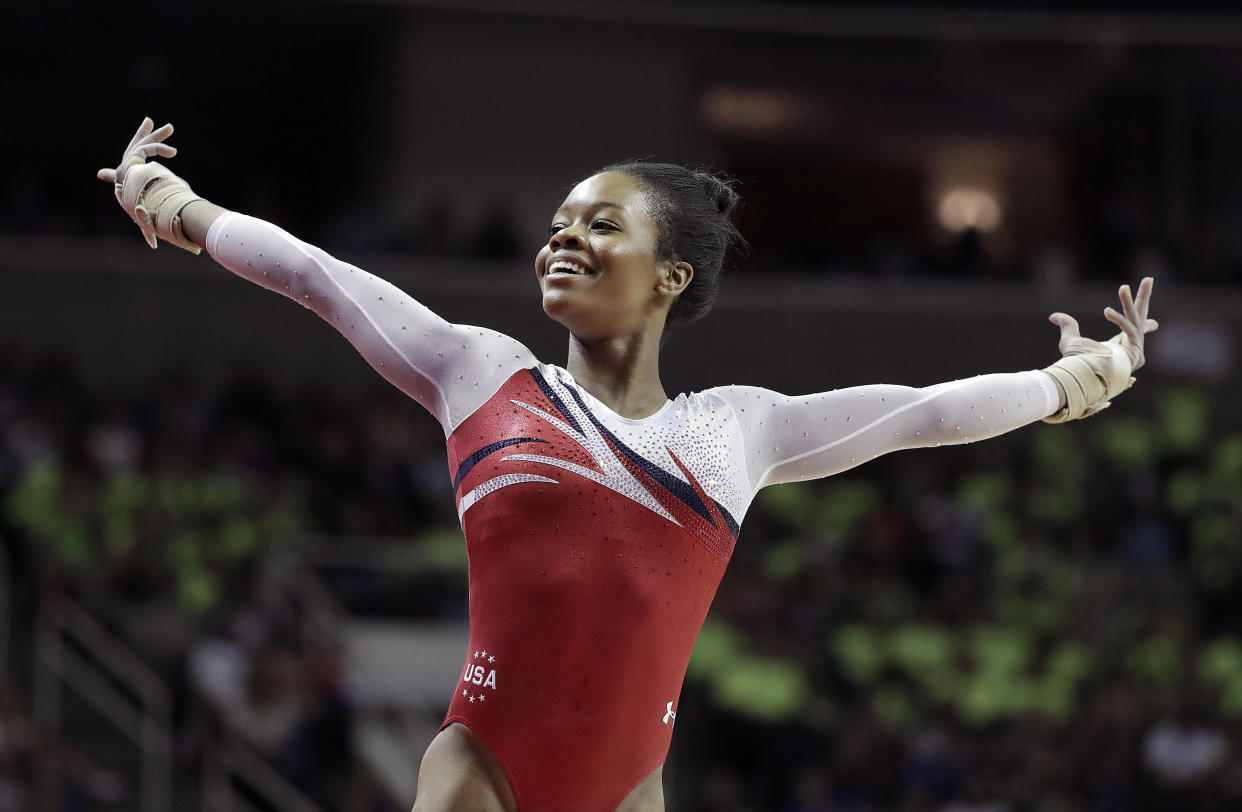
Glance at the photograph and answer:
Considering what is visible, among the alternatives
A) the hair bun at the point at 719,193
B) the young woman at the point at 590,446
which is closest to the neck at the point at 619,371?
the young woman at the point at 590,446

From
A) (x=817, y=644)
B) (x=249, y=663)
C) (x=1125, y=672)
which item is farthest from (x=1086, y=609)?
(x=249, y=663)

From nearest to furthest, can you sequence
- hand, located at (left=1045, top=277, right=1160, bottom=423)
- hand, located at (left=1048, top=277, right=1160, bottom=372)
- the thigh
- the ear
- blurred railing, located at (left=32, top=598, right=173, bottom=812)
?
the thigh, the ear, hand, located at (left=1045, top=277, right=1160, bottom=423), hand, located at (left=1048, top=277, right=1160, bottom=372), blurred railing, located at (left=32, top=598, right=173, bottom=812)

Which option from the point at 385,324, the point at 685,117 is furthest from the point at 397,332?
the point at 685,117

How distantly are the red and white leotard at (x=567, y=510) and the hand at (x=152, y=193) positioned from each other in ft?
0.47

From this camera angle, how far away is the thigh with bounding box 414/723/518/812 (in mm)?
2838

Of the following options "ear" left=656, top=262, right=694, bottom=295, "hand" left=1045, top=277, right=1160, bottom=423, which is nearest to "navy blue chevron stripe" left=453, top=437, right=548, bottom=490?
"ear" left=656, top=262, right=694, bottom=295

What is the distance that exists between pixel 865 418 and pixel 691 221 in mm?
544

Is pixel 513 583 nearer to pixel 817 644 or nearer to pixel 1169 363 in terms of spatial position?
pixel 817 644

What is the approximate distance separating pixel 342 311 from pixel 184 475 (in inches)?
389

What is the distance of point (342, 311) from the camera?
311cm

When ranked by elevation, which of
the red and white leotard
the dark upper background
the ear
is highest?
the dark upper background

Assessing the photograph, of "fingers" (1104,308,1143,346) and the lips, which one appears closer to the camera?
the lips

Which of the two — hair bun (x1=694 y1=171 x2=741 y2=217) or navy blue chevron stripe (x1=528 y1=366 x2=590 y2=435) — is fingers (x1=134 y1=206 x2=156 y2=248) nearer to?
navy blue chevron stripe (x1=528 y1=366 x2=590 y2=435)

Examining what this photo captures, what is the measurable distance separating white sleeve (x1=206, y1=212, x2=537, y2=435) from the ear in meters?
0.32
